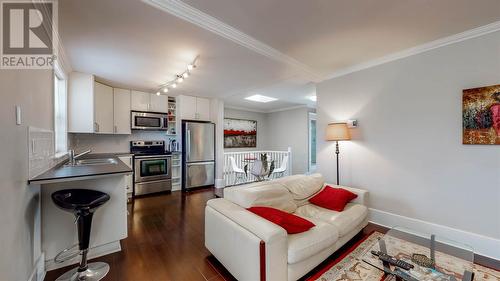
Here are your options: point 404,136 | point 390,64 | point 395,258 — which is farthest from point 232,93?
point 395,258

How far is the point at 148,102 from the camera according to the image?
4703mm

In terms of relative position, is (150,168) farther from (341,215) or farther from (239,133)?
(341,215)

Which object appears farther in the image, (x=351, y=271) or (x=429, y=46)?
(x=429, y=46)

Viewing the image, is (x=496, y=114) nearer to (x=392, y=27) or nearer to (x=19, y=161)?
(x=392, y=27)

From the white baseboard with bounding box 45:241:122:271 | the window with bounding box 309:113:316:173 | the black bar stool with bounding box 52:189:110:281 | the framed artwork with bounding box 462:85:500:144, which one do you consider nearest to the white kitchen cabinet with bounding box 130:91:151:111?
the black bar stool with bounding box 52:189:110:281

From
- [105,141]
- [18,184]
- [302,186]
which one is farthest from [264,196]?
[105,141]

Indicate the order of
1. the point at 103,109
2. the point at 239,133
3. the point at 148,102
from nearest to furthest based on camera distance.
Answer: the point at 103,109 → the point at 148,102 → the point at 239,133

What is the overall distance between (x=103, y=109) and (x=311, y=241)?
14.7 feet

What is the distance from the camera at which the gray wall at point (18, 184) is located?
3.87 feet

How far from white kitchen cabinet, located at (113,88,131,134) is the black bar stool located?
275cm

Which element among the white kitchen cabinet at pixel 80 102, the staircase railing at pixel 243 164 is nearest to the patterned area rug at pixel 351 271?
the staircase railing at pixel 243 164

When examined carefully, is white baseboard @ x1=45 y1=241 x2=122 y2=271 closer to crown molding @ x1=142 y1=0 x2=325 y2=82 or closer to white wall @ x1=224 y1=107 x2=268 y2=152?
crown molding @ x1=142 y1=0 x2=325 y2=82

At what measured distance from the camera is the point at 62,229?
1.96m

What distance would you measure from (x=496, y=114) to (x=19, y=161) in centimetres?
438
